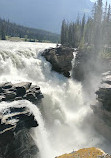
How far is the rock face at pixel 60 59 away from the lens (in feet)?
128

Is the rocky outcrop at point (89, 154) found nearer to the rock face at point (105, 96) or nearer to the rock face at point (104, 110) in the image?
the rock face at point (105, 96)

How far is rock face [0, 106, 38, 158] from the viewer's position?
1619 cm

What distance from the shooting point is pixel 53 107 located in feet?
84.4

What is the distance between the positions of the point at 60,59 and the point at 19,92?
18.6m

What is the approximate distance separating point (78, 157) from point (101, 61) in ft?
114

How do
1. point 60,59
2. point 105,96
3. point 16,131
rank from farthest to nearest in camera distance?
point 60,59
point 105,96
point 16,131

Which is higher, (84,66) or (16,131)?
(84,66)

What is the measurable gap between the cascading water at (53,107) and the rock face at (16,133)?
1258 millimetres

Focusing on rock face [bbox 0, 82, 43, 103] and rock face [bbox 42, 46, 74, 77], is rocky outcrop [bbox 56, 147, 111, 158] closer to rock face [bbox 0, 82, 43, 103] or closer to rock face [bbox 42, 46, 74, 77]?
rock face [bbox 0, 82, 43, 103]

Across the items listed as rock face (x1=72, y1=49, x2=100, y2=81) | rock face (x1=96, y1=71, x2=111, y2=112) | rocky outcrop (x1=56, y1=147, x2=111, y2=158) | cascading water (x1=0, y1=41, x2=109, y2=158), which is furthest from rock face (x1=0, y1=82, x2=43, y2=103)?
rock face (x1=72, y1=49, x2=100, y2=81)

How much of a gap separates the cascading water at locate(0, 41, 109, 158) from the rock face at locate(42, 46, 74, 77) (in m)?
1.29

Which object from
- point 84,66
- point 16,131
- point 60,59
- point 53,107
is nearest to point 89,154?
point 16,131

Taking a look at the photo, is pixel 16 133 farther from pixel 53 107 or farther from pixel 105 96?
pixel 105 96

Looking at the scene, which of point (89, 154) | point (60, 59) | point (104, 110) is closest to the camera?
point (89, 154)
